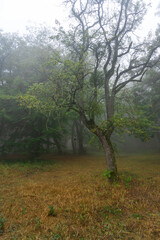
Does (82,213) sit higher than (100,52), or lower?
lower

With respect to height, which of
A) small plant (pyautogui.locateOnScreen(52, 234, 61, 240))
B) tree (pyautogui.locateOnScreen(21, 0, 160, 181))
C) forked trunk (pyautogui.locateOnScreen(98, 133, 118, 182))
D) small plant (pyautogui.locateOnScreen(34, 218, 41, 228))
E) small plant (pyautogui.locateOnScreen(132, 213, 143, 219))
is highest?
tree (pyautogui.locateOnScreen(21, 0, 160, 181))

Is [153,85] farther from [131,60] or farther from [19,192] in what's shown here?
[19,192]

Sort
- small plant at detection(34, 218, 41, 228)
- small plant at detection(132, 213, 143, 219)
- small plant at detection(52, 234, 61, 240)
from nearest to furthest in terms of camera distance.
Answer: small plant at detection(52, 234, 61, 240) < small plant at detection(34, 218, 41, 228) < small plant at detection(132, 213, 143, 219)

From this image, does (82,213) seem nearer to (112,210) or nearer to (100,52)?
(112,210)

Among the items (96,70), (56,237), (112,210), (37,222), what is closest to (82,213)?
(112,210)

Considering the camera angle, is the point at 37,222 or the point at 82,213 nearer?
the point at 37,222

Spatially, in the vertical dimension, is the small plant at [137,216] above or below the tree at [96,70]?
below

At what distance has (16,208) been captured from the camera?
3719 millimetres

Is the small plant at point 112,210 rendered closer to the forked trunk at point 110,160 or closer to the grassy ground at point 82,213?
the grassy ground at point 82,213

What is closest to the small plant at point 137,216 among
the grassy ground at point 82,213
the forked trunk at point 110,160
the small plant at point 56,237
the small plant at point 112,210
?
the grassy ground at point 82,213

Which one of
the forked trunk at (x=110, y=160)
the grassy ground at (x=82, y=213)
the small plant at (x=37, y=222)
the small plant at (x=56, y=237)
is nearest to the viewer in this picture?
the small plant at (x=56, y=237)

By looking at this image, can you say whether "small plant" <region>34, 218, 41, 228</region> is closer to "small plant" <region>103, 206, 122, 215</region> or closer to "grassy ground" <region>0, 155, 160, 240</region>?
"grassy ground" <region>0, 155, 160, 240</region>

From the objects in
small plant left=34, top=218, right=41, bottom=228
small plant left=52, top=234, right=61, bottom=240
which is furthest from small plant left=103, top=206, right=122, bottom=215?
small plant left=34, top=218, right=41, bottom=228

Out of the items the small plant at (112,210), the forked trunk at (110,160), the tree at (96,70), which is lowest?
the small plant at (112,210)
